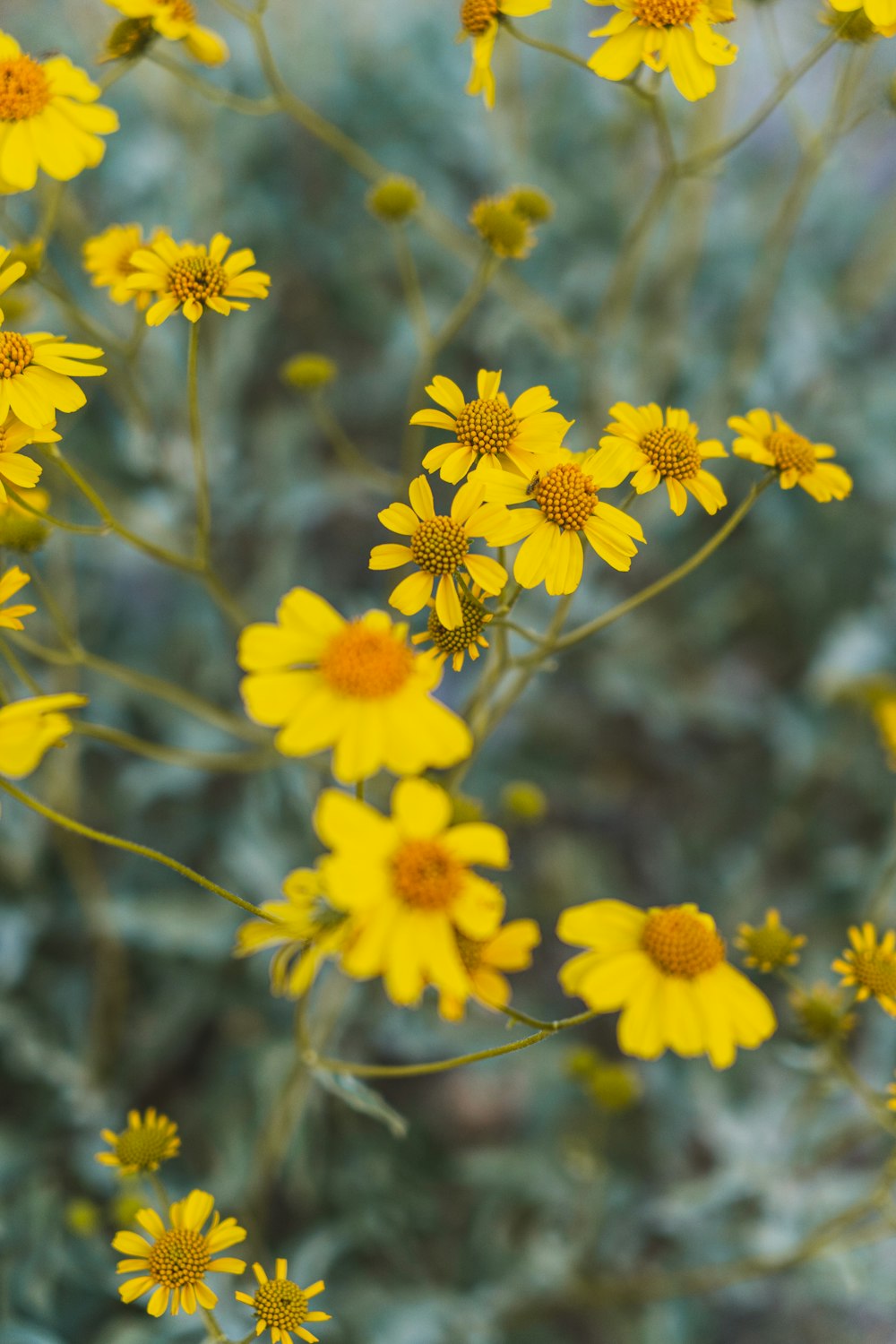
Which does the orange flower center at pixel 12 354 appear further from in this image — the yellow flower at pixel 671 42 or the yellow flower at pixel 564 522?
the yellow flower at pixel 671 42

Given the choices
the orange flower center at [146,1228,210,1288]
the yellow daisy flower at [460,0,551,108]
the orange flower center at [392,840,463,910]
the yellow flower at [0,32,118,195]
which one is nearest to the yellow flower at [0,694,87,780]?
the orange flower center at [392,840,463,910]

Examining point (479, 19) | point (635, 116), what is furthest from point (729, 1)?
point (635, 116)

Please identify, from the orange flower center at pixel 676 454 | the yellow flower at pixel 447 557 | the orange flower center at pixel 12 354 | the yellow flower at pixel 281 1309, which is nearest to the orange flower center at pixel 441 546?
the yellow flower at pixel 447 557

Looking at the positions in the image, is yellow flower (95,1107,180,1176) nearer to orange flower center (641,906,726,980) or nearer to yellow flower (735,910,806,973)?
orange flower center (641,906,726,980)

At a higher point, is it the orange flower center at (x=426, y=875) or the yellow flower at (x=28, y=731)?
the yellow flower at (x=28, y=731)

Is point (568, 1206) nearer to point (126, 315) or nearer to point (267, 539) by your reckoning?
point (267, 539)

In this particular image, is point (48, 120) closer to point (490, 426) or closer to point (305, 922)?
point (490, 426)
